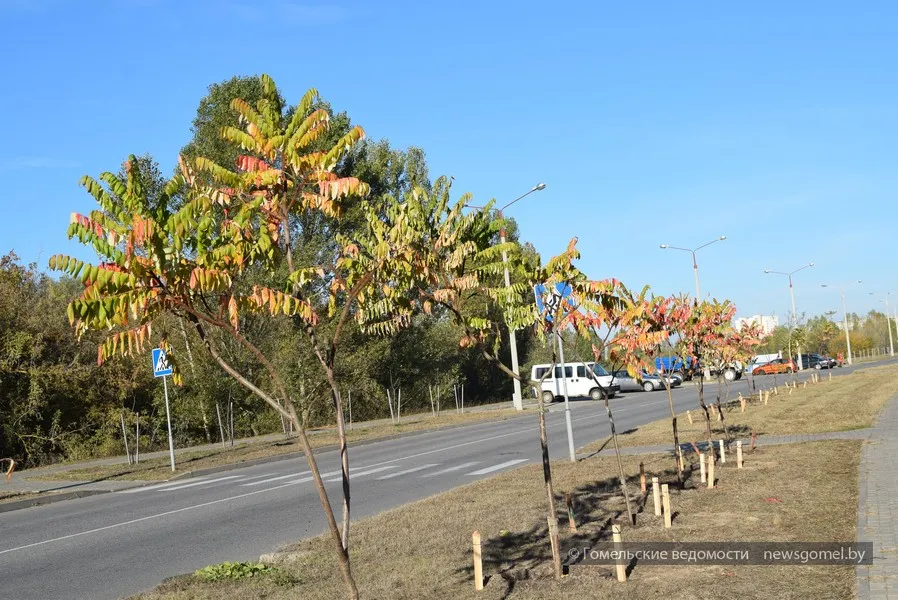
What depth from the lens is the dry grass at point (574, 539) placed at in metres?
6.71

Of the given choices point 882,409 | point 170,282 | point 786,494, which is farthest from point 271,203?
point 882,409

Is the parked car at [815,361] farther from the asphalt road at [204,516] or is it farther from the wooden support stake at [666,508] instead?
the wooden support stake at [666,508]

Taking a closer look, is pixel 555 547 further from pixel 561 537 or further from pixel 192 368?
pixel 192 368

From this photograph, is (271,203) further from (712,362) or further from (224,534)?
(712,362)

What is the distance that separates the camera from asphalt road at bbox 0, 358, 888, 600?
9.27 metres

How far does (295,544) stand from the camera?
9336 millimetres

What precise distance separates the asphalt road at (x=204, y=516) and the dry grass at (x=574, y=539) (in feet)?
4.14

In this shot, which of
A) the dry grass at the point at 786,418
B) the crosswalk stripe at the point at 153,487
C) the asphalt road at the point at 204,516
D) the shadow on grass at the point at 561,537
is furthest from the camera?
the dry grass at the point at 786,418

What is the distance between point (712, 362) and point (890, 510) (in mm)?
12135

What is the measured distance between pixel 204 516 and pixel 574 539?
262 inches

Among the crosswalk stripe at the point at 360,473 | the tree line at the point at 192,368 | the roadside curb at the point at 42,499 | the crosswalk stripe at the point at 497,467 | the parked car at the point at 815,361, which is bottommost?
the parked car at the point at 815,361

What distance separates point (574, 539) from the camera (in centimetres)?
861

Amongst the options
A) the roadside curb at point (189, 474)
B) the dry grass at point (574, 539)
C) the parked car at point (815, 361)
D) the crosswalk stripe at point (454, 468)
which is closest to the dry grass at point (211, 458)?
the roadside curb at point (189, 474)

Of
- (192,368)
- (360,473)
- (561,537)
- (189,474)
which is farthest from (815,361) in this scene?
Answer: (561,537)
